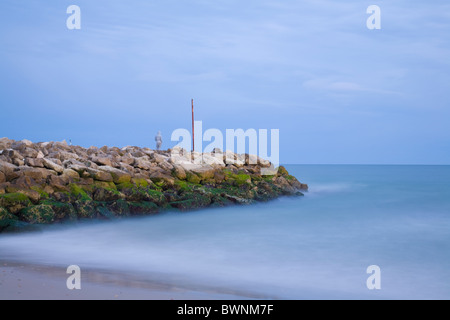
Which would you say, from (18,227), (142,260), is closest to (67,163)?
(18,227)

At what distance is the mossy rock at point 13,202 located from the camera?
380 inches

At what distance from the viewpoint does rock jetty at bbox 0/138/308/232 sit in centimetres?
1027

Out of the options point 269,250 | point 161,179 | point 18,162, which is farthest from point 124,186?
point 269,250

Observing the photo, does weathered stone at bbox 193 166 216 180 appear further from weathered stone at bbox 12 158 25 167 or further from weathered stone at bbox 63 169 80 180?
weathered stone at bbox 12 158 25 167

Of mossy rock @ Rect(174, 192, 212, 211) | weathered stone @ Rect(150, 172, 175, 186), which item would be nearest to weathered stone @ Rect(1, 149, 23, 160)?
weathered stone @ Rect(150, 172, 175, 186)

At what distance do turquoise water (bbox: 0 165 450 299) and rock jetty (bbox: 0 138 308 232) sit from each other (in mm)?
520

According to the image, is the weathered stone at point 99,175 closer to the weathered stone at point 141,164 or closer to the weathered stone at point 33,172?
the weathered stone at point 33,172

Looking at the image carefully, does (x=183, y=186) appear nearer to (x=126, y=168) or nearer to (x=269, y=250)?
(x=126, y=168)

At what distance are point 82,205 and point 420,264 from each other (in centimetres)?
686

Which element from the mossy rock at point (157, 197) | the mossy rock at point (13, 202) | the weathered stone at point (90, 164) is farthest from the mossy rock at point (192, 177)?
the mossy rock at point (13, 202)

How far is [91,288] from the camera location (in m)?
5.38

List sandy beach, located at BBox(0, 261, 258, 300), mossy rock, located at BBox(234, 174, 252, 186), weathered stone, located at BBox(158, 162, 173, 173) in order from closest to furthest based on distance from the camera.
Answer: sandy beach, located at BBox(0, 261, 258, 300) → weathered stone, located at BBox(158, 162, 173, 173) → mossy rock, located at BBox(234, 174, 252, 186)

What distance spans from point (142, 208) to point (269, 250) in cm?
419
